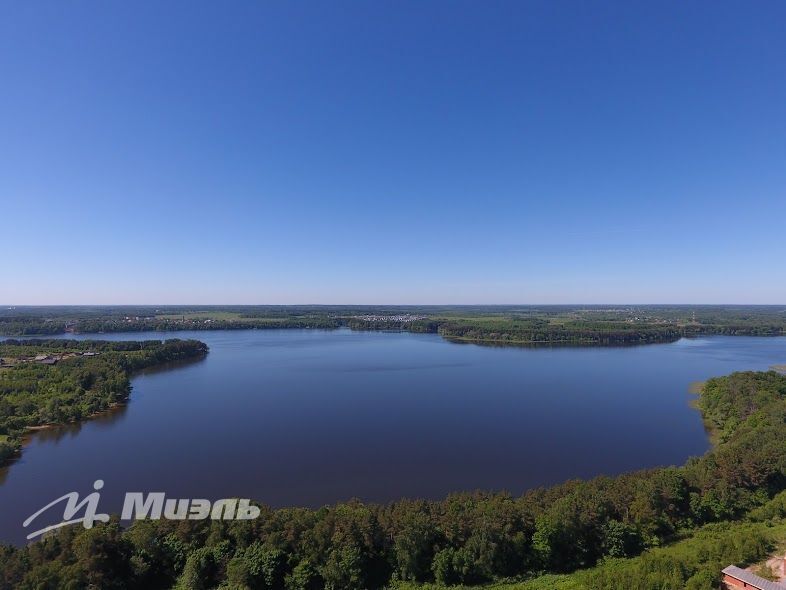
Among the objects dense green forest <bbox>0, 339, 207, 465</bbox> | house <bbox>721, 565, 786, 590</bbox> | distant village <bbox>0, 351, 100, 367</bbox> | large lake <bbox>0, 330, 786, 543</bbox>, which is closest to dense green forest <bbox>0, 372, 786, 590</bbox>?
house <bbox>721, 565, 786, 590</bbox>

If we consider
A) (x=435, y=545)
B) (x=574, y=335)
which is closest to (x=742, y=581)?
(x=435, y=545)

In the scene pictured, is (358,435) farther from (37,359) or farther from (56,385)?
(37,359)

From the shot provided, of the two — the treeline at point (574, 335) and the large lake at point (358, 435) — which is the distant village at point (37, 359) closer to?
the large lake at point (358, 435)

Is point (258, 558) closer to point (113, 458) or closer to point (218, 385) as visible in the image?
point (113, 458)

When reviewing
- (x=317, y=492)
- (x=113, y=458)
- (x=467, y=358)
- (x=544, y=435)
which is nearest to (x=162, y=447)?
(x=113, y=458)

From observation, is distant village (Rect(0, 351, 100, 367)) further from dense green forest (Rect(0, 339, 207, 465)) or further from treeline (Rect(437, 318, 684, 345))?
treeline (Rect(437, 318, 684, 345))
